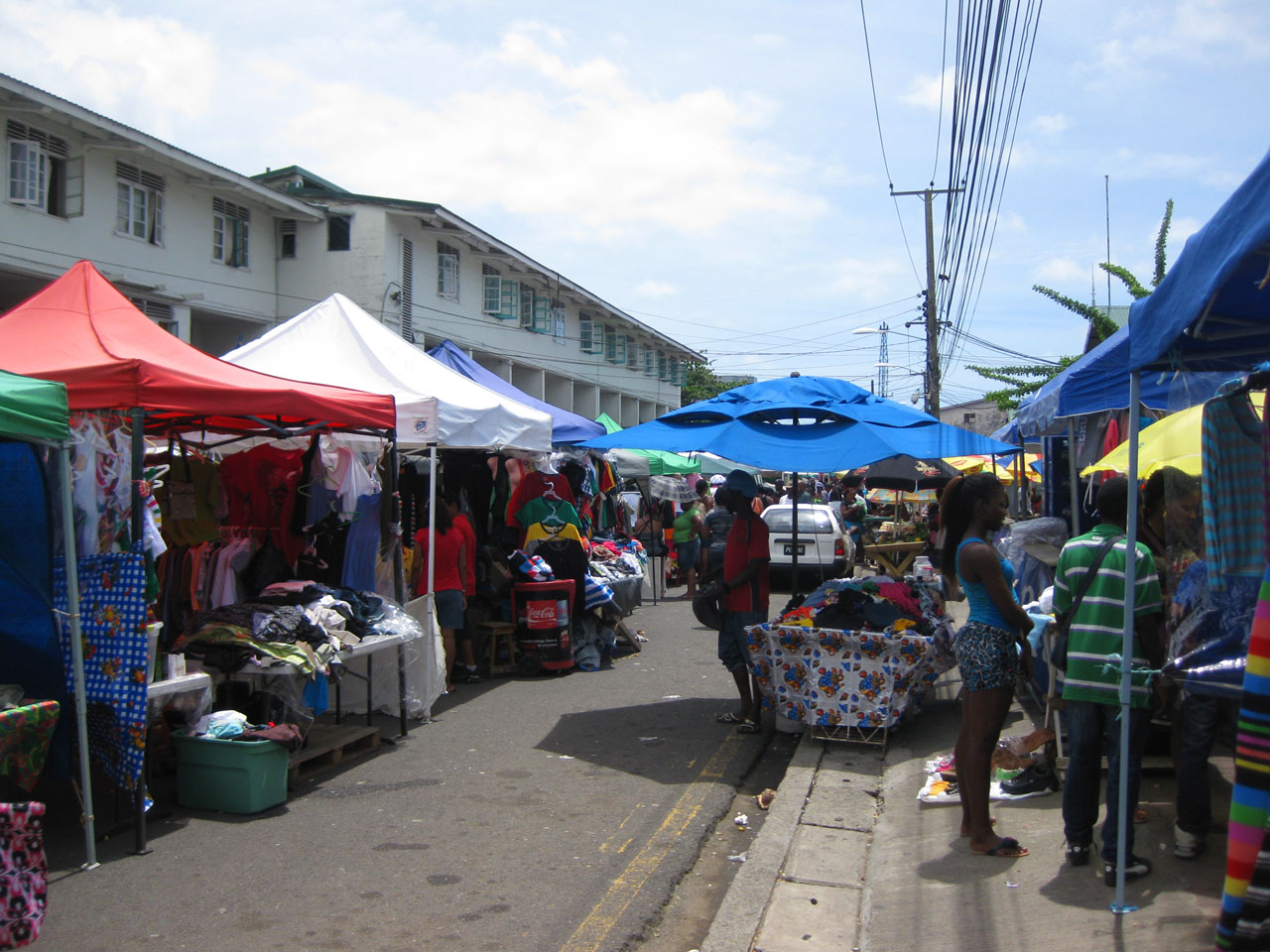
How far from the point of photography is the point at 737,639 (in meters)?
8.04

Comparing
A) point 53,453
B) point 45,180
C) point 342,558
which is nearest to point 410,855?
point 53,453

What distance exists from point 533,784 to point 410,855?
4.69 ft

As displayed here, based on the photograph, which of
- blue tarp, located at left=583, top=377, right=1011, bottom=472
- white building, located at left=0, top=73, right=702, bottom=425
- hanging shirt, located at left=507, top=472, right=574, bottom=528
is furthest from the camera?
white building, located at left=0, top=73, right=702, bottom=425

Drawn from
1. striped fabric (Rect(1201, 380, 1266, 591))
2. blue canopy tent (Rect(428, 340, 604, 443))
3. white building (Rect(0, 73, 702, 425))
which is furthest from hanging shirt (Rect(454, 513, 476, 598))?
white building (Rect(0, 73, 702, 425))

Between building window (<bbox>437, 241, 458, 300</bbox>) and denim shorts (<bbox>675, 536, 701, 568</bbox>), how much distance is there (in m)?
12.5

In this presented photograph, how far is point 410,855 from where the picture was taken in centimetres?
540

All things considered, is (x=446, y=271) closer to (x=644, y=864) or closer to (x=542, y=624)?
(x=542, y=624)

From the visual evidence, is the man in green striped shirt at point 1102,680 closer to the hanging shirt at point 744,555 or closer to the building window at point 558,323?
the hanging shirt at point 744,555

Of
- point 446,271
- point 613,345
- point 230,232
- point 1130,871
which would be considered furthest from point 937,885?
point 613,345

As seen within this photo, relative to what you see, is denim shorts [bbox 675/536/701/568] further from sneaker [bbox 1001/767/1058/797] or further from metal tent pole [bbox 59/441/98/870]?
metal tent pole [bbox 59/441/98/870]

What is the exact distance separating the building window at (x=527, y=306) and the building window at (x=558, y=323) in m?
1.34

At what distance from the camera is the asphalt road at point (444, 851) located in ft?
14.7

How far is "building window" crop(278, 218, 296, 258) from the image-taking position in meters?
24.2

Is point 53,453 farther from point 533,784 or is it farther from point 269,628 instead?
point 533,784
